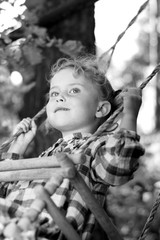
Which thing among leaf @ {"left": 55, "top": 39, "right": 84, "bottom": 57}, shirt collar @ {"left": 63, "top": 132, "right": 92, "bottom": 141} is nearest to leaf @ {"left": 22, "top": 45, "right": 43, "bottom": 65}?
leaf @ {"left": 55, "top": 39, "right": 84, "bottom": 57}

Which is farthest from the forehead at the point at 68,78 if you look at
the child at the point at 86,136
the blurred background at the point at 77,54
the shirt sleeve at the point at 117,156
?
the blurred background at the point at 77,54

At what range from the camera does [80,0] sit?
9.29 ft

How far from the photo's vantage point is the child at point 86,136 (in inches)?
56.3

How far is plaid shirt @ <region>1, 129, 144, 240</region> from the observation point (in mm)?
1404

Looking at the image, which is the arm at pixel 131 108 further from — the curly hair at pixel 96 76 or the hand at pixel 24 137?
the hand at pixel 24 137

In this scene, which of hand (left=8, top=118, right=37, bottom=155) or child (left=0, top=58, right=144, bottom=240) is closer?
child (left=0, top=58, right=144, bottom=240)

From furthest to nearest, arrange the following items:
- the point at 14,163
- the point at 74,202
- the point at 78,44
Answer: the point at 78,44 → the point at 74,202 → the point at 14,163

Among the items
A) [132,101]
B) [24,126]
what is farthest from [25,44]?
[132,101]

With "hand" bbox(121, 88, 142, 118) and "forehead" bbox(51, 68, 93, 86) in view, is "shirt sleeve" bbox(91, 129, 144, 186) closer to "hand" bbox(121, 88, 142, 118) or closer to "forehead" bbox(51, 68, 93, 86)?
"hand" bbox(121, 88, 142, 118)

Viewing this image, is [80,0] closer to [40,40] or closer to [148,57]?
[40,40]

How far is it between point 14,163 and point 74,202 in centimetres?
27

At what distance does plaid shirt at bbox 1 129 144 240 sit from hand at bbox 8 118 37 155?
0.34 metres

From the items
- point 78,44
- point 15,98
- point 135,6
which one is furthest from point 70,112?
point 135,6

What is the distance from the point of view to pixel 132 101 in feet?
4.96
